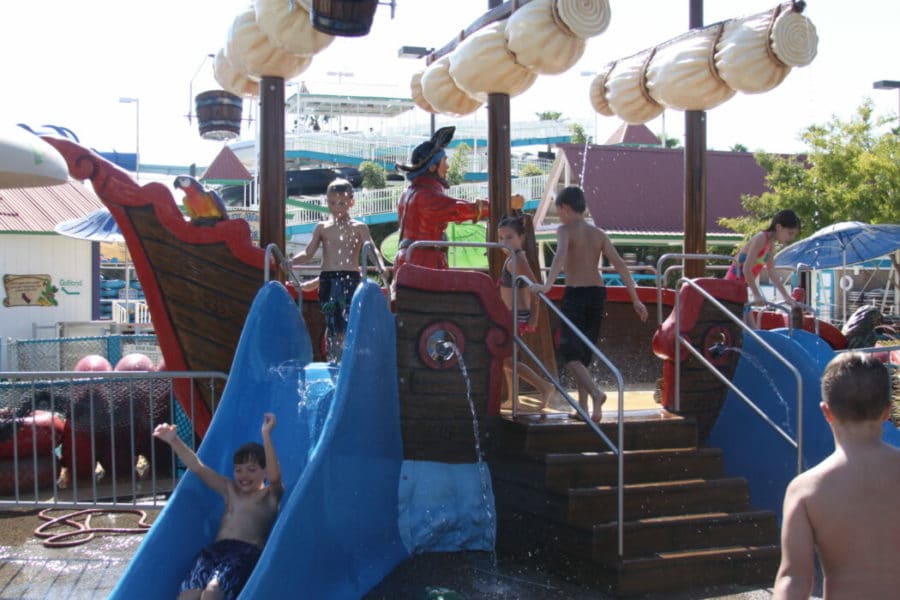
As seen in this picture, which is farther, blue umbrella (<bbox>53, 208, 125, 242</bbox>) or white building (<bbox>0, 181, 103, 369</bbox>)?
white building (<bbox>0, 181, 103, 369</bbox>)

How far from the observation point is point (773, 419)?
6.76 metres

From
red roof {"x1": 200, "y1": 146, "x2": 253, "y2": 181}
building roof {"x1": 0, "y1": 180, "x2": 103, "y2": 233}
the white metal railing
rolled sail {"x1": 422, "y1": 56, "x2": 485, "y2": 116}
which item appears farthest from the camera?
red roof {"x1": 200, "y1": 146, "x2": 253, "y2": 181}

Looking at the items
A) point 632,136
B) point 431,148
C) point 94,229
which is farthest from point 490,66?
point 632,136

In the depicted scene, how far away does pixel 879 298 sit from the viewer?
22.7 meters

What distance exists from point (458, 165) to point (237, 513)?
36.8 m

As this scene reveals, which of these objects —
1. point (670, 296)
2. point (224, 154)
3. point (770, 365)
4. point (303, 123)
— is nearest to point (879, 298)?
point (670, 296)

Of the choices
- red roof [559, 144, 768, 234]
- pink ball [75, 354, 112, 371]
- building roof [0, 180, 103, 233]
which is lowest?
pink ball [75, 354, 112, 371]

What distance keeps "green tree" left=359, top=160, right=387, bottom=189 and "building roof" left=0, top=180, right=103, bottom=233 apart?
21971 millimetres

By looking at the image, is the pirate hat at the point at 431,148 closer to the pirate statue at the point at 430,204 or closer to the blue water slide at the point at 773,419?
the pirate statue at the point at 430,204

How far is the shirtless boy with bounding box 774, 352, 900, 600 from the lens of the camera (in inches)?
94.0

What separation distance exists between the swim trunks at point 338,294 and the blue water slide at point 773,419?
2.72 meters

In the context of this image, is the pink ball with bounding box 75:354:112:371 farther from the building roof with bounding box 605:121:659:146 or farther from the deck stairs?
the building roof with bounding box 605:121:659:146

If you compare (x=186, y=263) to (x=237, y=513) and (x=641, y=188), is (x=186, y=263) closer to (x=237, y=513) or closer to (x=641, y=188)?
(x=237, y=513)

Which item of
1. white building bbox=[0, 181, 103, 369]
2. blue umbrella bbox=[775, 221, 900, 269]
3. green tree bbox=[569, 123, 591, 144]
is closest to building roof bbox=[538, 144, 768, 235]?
blue umbrella bbox=[775, 221, 900, 269]
